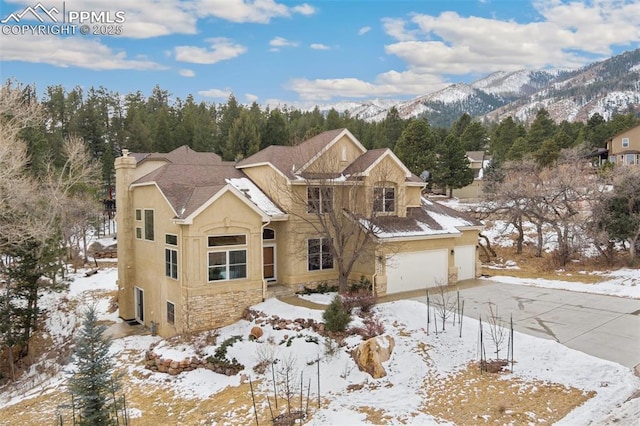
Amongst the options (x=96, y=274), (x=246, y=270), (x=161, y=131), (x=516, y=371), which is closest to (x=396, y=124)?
(x=161, y=131)

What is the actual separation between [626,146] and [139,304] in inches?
2210

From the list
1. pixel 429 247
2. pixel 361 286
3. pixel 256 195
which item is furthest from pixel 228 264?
pixel 429 247

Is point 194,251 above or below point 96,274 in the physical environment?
above

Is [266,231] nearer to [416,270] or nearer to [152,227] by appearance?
[152,227]

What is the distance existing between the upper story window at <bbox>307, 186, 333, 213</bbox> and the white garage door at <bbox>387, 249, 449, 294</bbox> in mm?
3355

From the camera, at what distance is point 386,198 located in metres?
20.8

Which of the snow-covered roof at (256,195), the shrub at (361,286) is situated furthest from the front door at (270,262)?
the shrub at (361,286)

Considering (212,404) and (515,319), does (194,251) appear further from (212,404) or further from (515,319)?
(515,319)

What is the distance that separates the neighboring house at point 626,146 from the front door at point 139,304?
52564 millimetres

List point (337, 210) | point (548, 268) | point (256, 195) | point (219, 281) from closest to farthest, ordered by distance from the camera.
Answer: point (219, 281) → point (337, 210) → point (256, 195) → point (548, 268)

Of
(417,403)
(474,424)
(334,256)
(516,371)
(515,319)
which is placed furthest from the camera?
(334,256)

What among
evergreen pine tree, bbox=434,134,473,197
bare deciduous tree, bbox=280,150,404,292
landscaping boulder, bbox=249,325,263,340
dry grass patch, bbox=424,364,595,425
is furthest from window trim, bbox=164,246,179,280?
evergreen pine tree, bbox=434,134,473,197

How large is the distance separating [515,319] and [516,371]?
147 inches

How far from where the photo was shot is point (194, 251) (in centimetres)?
1652
